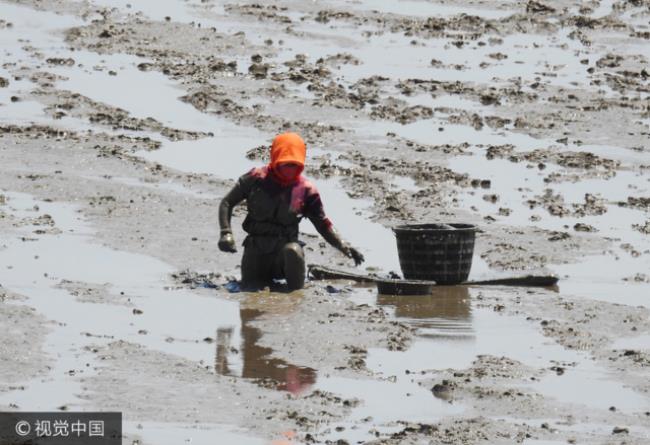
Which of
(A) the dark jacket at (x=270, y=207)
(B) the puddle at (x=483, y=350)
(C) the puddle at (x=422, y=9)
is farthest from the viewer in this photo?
(C) the puddle at (x=422, y=9)

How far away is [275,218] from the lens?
13.6 meters

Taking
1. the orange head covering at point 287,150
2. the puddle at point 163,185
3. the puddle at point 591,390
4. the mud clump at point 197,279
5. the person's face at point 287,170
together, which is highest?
the orange head covering at point 287,150

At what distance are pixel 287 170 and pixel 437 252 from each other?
56.6 inches

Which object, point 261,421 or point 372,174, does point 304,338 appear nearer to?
point 261,421

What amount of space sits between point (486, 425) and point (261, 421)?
3.86ft

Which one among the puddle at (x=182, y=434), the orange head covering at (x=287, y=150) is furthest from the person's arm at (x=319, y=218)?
the puddle at (x=182, y=434)

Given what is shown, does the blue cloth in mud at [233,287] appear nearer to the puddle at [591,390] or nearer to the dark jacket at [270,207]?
the dark jacket at [270,207]

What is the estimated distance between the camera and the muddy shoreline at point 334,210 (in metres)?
9.77

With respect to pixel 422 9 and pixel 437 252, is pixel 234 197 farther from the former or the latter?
pixel 422 9

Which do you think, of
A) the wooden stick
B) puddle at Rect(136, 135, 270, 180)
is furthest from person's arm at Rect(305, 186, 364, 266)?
puddle at Rect(136, 135, 270, 180)

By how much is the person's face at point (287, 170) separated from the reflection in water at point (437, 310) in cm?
115

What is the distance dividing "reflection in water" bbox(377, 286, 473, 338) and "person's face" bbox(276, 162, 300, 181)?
3.76 ft

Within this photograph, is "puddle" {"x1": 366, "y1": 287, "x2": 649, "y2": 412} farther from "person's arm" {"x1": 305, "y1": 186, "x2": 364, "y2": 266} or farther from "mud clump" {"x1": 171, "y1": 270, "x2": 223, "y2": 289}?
"mud clump" {"x1": 171, "y1": 270, "x2": 223, "y2": 289}

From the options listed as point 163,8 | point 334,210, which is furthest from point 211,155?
point 163,8
